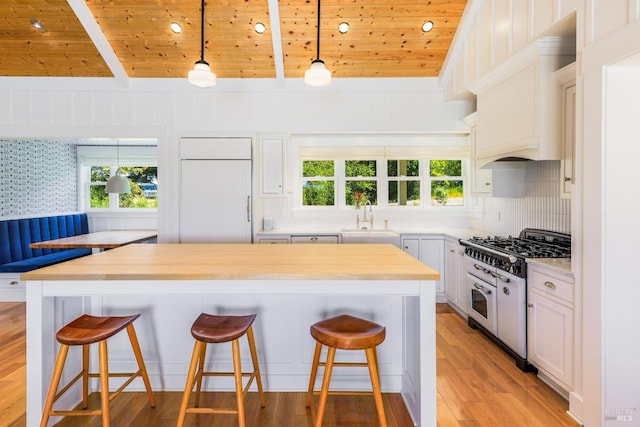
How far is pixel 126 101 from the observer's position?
4125mm

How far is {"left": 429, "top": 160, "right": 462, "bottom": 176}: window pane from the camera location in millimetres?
4992

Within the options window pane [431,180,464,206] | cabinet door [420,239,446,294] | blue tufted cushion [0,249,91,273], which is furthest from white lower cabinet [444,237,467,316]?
blue tufted cushion [0,249,91,273]

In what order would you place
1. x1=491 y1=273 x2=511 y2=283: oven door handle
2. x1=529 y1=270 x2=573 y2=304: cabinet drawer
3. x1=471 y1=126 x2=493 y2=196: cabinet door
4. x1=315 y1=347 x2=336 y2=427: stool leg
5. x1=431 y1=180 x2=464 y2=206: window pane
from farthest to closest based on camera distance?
x1=431 y1=180 x2=464 y2=206: window pane → x1=471 y1=126 x2=493 y2=196: cabinet door → x1=491 y1=273 x2=511 y2=283: oven door handle → x1=529 y1=270 x2=573 y2=304: cabinet drawer → x1=315 y1=347 x2=336 y2=427: stool leg

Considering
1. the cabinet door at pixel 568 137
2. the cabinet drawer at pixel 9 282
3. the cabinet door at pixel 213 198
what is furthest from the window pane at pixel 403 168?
the cabinet drawer at pixel 9 282

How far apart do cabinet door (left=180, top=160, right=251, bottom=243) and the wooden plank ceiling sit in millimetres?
1078

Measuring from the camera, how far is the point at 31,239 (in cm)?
492

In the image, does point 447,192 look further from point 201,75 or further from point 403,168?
point 201,75

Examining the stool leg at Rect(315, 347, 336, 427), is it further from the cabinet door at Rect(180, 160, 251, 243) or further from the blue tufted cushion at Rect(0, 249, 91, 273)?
the blue tufted cushion at Rect(0, 249, 91, 273)

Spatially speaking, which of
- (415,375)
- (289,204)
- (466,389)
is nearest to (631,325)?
(466,389)

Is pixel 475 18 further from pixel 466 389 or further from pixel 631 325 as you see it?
pixel 466 389

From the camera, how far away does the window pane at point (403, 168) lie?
5.01 m

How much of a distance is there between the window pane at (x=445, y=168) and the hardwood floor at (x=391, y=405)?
9.24 ft

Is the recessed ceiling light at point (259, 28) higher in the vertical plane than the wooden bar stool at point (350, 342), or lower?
higher

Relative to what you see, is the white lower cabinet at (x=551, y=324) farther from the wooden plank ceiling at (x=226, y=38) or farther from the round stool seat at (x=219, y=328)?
the wooden plank ceiling at (x=226, y=38)
